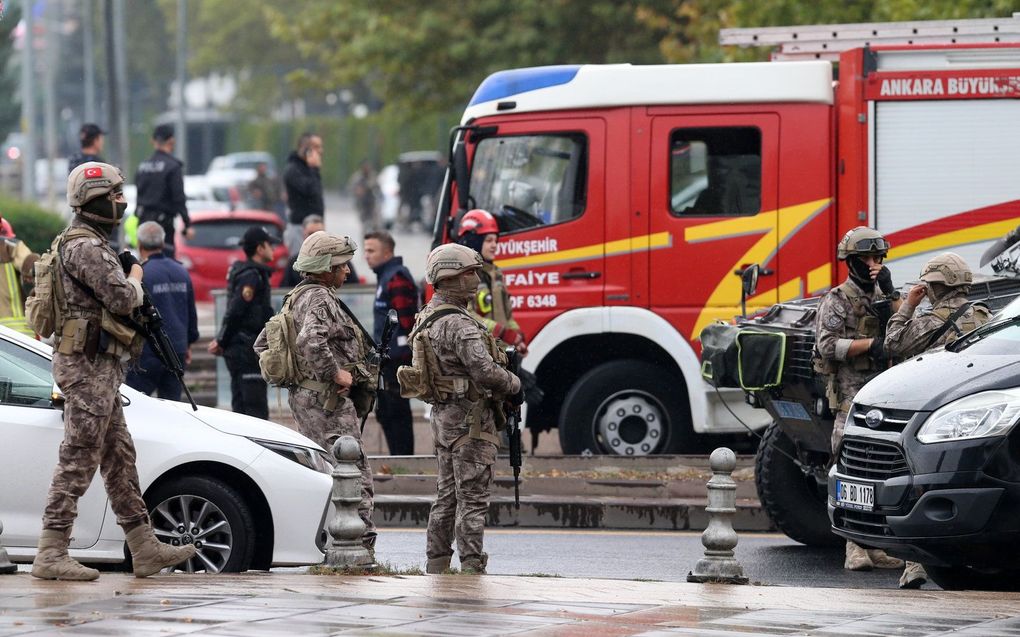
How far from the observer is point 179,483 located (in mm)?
8648

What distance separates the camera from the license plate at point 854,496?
27.0 feet

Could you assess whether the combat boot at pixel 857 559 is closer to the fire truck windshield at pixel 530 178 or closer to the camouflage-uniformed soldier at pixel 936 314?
the camouflage-uniformed soldier at pixel 936 314

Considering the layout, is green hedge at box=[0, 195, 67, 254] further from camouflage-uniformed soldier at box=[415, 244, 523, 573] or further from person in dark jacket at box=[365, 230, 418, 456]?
camouflage-uniformed soldier at box=[415, 244, 523, 573]

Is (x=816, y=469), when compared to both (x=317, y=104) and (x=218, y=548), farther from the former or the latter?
(x=317, y=104)

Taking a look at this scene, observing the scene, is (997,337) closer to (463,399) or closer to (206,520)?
(463,399)

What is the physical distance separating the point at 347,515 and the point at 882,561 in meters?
3.16

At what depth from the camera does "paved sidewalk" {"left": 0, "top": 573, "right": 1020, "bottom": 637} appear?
21.9 ft

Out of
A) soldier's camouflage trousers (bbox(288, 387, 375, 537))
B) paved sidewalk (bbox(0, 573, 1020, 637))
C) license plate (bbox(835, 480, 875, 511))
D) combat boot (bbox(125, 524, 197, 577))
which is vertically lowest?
paved sidewalk (bbox(0, 573, 1020, 637))

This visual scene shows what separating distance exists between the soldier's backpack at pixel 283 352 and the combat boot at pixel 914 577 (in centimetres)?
325

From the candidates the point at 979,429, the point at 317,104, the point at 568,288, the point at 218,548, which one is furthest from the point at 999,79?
the point at 317,104

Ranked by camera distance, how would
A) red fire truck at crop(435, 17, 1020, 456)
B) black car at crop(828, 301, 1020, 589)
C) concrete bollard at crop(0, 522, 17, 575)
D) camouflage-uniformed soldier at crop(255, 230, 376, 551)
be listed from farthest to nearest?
red fire truck at crop(435, 17, 1020, 456) < camouflage-uniformed soldier at crop(255, 230, 376, 551) < concrete bollard at crop(0, 522, 17, 575) < black car at crop(828, 301, 1020, 589)

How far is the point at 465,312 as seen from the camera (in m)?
8.65

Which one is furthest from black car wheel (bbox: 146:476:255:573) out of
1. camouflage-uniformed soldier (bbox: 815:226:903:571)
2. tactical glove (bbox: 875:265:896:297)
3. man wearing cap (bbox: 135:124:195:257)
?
man wearing cap (bbox: 135:124:195:257)

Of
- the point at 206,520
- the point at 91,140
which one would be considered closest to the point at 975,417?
the point at 206,520
